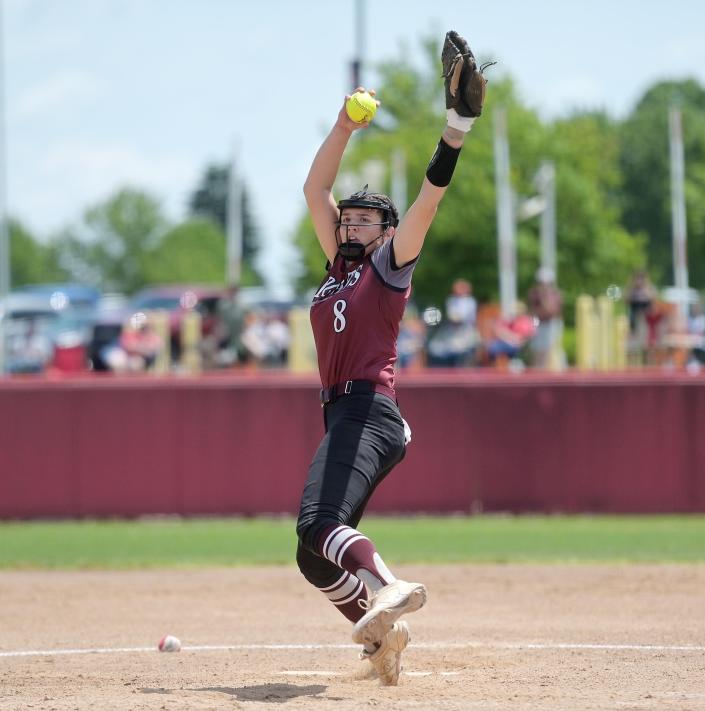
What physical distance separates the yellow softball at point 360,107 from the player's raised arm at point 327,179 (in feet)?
0.16

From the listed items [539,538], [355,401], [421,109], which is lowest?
[539,538]

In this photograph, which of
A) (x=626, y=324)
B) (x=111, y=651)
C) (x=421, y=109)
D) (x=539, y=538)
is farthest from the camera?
(x=421, y=109)

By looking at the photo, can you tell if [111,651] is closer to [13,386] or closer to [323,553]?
[323,553]

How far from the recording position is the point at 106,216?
12612cm

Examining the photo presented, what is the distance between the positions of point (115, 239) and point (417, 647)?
12106cm

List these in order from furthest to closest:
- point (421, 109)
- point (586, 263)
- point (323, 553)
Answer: point (421, 109) → point (586, 263) → point (323, 553)

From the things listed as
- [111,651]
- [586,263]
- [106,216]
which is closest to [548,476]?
[111,651]

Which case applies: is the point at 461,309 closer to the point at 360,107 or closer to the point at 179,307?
the point at 360,107

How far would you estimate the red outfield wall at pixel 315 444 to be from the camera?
54.9 feet

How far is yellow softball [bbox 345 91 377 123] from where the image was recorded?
7035mm

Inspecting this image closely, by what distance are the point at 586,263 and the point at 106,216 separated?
267 ft

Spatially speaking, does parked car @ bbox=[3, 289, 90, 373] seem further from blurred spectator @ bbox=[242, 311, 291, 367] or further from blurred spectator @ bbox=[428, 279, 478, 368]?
blurred spectator @ bbox=[428, 279, 478, 368]

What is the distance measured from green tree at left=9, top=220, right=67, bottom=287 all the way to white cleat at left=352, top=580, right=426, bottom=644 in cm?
11323

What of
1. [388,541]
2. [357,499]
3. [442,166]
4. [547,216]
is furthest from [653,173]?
[357,499]
